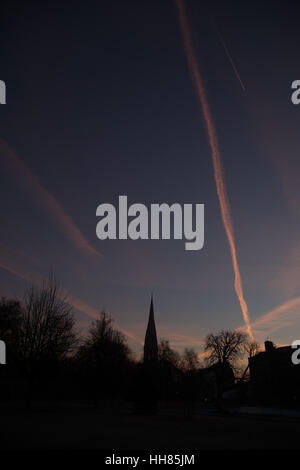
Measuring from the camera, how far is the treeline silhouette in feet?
117

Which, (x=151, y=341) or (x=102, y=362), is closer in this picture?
(x=102, y=362)

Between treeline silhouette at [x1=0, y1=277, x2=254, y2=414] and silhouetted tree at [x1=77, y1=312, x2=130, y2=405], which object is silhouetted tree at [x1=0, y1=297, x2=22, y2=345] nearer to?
treeline silhouette at [x1=0, y1=277, x2=254, y2=414]

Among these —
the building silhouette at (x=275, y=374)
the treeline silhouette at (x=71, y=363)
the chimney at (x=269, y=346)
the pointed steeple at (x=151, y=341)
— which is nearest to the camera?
the treeline silhouette at (x=71, y=363)

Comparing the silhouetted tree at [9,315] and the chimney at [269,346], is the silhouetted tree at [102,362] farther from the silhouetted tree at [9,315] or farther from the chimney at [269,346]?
the chimney at [269,346]

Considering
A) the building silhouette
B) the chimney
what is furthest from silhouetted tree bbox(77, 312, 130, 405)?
the chimney

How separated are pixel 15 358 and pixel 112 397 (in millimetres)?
18116

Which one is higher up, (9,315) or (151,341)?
(9,315)

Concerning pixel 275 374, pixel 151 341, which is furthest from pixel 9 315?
pixel 151 341

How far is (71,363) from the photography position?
50.3 m

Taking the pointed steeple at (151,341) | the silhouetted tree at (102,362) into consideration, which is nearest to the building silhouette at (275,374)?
the silhouetted tree at (102,362)

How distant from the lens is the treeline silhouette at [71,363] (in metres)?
35.6

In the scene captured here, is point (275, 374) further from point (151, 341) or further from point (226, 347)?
point (151, 341)

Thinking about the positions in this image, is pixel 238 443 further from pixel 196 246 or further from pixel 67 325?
pixel 67 325

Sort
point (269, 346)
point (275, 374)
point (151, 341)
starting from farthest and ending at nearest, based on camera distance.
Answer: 1. point (151, 341)
2. point (269, 346)
3. point (275, 374)
